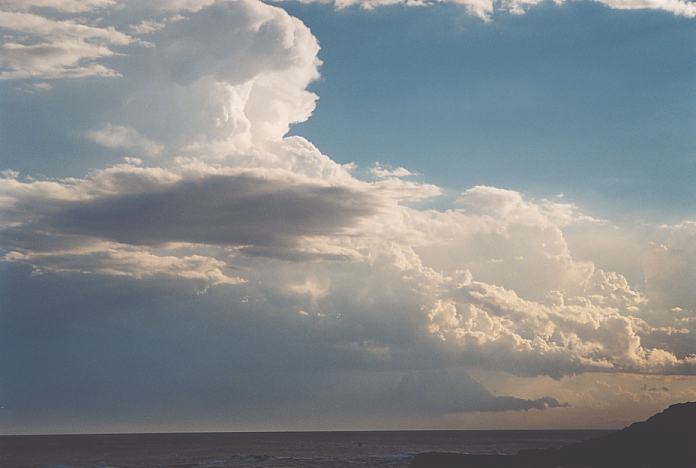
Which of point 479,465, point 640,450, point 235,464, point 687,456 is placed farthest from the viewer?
point 235,464

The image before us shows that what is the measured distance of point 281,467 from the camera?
82.7 metres

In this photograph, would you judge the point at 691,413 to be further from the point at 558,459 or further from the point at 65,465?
the point at 65,465

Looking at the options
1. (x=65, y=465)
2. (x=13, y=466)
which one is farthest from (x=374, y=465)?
(x=13, y=466)

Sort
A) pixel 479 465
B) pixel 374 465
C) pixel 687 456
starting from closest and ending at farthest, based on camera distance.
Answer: pixel 687 456 < pixel 479 465 < pixel 374 465

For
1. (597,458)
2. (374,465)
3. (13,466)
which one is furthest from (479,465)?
(13,466)

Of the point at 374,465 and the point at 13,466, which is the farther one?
the point at 13,466

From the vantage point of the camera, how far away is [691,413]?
Result: 57312 millimetres

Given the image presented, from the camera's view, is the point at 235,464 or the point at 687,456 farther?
the point at 235,464

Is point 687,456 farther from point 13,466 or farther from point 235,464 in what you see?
point 13,466

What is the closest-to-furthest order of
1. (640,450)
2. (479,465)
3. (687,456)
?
(687,456), (640,450), (479,465)

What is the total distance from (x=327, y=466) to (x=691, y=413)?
128 feet

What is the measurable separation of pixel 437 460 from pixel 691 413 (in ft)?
66.3

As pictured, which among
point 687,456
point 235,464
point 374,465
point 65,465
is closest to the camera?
point 687,456

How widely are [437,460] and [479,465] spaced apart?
3789 millimetres
